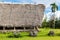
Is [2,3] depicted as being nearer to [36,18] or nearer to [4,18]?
[4,18]

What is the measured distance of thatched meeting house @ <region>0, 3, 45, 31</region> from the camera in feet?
113

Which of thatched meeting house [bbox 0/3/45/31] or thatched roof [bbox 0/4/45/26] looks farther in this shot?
thatched roof [bbox 0/4/45/26]

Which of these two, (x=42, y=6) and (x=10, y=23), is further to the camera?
(x=42, y=6)

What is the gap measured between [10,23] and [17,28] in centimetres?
187

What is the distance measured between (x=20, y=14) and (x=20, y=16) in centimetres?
40

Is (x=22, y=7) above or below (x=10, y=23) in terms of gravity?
above

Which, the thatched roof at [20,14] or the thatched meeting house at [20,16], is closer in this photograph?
the thatched meeting house at [20,16]

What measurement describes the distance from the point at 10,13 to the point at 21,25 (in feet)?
8.47

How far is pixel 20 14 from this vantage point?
117ft

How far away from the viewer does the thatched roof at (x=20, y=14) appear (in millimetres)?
34688

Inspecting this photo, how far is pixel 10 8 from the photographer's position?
1406 inches

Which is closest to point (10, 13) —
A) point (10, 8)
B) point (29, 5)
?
point (10, 8)

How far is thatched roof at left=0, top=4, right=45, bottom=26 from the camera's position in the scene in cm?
3469

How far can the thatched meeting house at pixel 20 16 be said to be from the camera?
34500 millimetres
